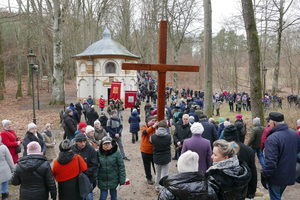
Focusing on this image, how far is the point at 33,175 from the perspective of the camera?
348cm

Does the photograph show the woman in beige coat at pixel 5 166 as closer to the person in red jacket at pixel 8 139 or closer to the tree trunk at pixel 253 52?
the person in red jacket at pixel 8 139

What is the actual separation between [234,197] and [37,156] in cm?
287

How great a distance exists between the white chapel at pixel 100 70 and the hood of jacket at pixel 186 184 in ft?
71.5

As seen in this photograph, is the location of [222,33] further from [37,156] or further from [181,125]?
[37,156]

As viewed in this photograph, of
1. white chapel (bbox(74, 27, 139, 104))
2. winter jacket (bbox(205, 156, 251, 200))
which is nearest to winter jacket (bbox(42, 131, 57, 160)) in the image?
winter jacket (bbox(205, 156, 251, 200))

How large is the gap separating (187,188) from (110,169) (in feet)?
7.64

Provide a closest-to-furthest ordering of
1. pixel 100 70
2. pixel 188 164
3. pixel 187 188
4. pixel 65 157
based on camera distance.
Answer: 1. pixel 187 188
2. pixel 188 164
3. pixel 65 157
4. pixel 100 70

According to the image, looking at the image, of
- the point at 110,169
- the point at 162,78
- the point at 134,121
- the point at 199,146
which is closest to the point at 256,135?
the point at 199,146

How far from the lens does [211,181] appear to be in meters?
2.49

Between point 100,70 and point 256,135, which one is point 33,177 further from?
point 100,70

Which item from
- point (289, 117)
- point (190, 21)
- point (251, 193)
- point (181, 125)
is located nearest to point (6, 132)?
point (181, 125)

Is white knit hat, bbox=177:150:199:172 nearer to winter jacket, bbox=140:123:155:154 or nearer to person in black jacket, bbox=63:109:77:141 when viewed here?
winter jacket, bbox=140:123:155:154

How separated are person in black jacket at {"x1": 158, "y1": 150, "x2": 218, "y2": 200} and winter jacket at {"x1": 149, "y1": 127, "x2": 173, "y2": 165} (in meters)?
2.50

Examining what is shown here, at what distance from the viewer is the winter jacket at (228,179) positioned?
8.05 feet
